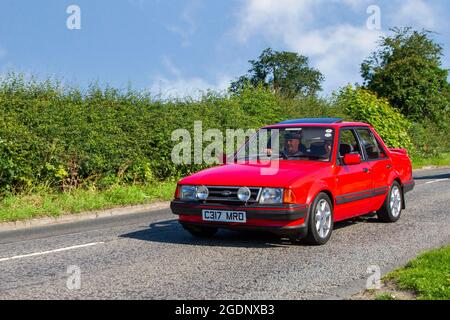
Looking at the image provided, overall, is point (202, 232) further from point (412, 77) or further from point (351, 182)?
point (412, 77)

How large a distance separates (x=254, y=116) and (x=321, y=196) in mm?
13020

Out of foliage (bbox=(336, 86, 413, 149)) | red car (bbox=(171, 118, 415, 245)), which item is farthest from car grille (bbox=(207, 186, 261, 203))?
foliage (bbox=(336, 86, 413, 149))

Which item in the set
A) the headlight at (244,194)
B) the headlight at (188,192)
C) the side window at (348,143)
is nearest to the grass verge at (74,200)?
the headlight at (188,192)

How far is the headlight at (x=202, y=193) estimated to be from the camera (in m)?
8.14

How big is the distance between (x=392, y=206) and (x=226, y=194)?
3.71 m

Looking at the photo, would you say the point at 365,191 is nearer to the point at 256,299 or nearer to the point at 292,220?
the point at 292,220

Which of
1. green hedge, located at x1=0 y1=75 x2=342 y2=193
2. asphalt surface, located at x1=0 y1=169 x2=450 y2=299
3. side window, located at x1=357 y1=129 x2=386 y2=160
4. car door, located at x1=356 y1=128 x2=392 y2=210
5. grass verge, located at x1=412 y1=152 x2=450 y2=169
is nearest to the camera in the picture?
asphalt surface, located at x1=0 y1=169 x2=450 y2=299

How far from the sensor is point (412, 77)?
121 feet

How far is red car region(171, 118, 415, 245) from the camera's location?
25.5 feet

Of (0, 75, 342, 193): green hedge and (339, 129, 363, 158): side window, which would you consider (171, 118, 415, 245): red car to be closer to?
(339, 129, 363, 158): side window

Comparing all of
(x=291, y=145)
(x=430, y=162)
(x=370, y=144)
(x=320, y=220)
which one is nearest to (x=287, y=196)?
(x=320, y=220)

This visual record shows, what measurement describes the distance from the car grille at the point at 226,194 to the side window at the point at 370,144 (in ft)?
9.26

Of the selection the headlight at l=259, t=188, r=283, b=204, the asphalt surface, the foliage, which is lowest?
the asphalt surface
